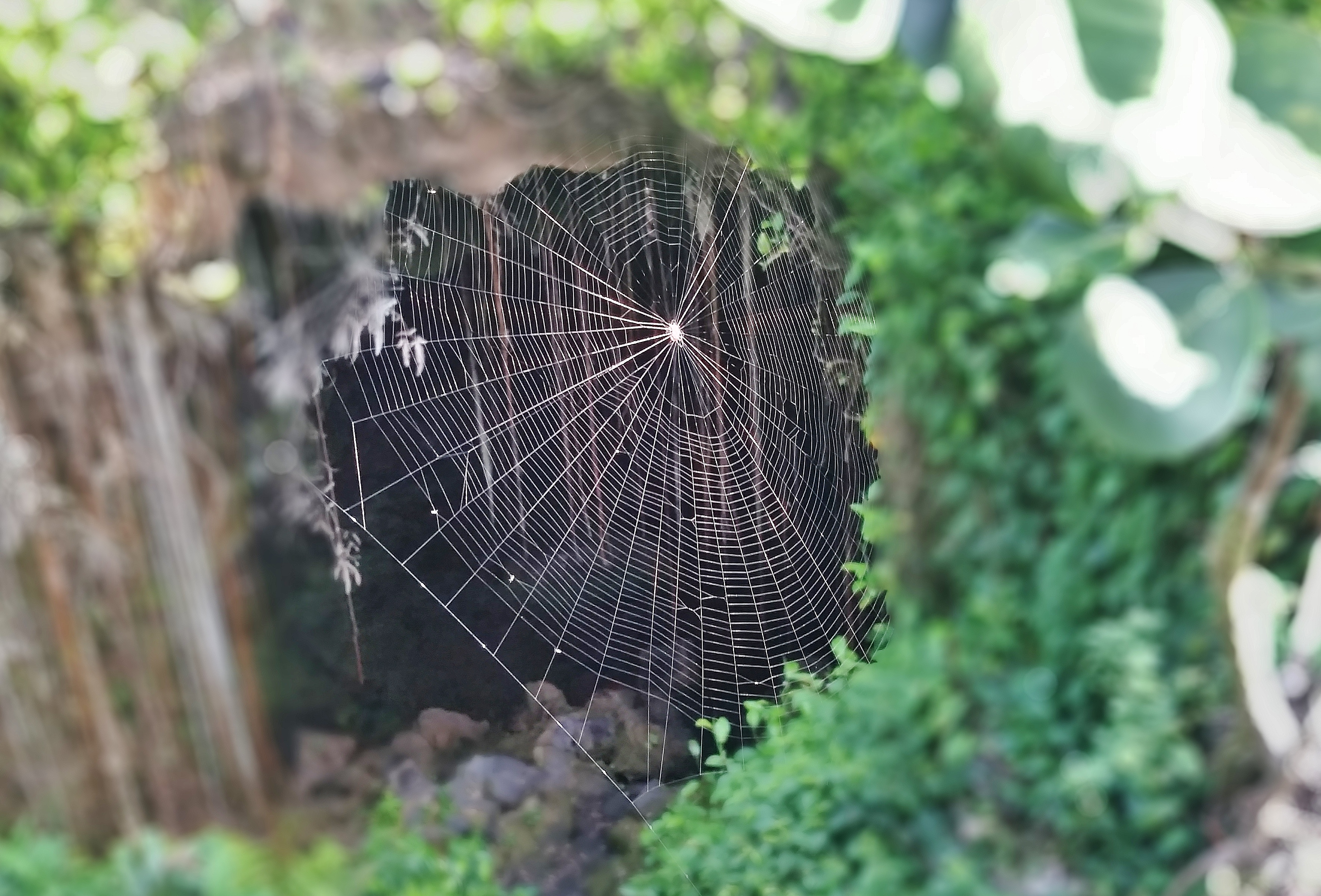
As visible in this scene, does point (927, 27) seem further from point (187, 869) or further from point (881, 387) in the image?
point (187, 869)

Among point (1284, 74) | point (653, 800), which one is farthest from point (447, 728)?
point (1284, 74)

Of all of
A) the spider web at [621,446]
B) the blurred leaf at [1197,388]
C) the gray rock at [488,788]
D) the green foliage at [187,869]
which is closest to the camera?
the blurred leaf at [1197,388]

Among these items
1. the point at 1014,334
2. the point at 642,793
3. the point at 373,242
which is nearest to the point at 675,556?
the point at 642,793

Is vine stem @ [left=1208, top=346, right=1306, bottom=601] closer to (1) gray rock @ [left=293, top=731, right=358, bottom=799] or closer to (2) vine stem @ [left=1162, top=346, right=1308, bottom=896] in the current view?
(2) vine stem @ [left=1162, top=346, right=1308, bottom=896]

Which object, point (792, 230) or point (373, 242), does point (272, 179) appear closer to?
point (373, 242)

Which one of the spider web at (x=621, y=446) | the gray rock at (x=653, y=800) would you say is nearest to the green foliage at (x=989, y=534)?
the gray rock at (x=653, y=800)

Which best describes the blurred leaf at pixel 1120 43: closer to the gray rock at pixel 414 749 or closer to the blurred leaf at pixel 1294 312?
the blurred leaf at pixel 1294 312

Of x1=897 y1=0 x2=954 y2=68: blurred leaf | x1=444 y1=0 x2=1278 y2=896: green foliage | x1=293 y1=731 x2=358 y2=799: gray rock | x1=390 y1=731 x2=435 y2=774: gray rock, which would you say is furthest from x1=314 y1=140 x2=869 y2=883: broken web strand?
x1=897 y1=0 x2=954 y2=68: blurred leaf
